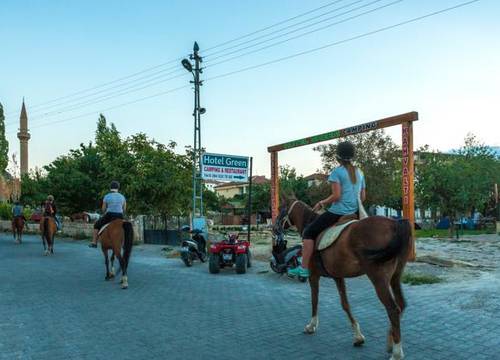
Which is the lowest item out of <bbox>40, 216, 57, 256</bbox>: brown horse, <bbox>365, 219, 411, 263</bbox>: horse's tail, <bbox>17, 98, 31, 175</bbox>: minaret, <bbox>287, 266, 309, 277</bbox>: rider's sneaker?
<bbox>287, 266, 309, 277</bbox>: rider's sneaker

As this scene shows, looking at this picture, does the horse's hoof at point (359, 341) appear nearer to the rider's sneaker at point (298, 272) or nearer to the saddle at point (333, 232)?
the saddle at point (333, 232)

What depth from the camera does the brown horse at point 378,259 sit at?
4875 millimetres

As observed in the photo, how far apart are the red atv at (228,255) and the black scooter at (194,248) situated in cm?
164

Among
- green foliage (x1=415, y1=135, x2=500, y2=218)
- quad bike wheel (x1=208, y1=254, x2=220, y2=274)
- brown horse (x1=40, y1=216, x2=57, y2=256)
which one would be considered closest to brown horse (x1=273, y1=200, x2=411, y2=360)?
quad bike wheel (x1=208, y1=254, x2=220, y2=274)

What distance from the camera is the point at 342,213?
5.65 meters

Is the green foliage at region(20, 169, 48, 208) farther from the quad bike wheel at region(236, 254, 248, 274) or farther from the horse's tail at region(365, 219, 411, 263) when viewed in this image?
the horse's tail at region(365, 219, 411, 263)

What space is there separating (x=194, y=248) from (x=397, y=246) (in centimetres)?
967

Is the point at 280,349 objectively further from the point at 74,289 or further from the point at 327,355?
the point at 74,289

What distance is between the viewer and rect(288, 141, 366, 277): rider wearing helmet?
5.60 m

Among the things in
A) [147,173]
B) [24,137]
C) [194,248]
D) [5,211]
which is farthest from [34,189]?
[24,137]

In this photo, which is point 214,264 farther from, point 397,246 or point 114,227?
point 397,246

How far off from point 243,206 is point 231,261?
54403mm

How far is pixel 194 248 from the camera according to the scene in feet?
45.6

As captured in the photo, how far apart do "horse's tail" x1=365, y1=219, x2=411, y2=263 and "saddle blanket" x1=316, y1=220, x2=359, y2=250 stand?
1.86 ft
